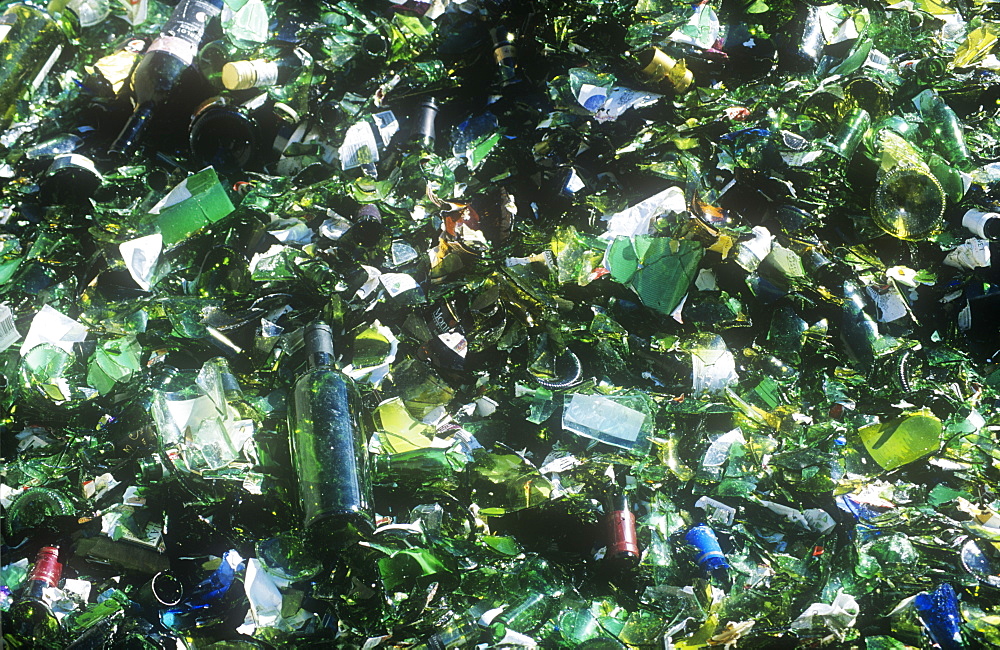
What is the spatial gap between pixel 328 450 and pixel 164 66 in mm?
1270

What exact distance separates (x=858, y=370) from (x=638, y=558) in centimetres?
85

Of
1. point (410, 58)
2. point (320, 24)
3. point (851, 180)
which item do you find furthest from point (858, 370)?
point (320, 24)

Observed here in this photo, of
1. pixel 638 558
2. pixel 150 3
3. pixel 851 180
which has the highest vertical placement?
pixel 150 3

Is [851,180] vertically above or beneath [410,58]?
beneath

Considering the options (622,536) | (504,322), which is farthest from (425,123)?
(622,536)

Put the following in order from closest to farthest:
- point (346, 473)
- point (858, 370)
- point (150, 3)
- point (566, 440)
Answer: point (346, 473) → point (566, 440) → point (858, 370) → point (150, 3)

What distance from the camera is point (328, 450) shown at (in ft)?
5.52

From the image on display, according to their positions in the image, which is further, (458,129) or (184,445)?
(458,129)

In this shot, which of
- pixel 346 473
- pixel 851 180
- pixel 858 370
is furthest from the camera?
pixel 851 180

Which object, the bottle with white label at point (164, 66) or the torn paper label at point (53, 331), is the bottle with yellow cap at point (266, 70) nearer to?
the bottle with white label at point (164, 66)

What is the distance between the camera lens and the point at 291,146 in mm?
2227

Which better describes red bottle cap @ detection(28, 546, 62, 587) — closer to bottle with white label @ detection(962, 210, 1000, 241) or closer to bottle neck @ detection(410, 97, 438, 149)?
bottle neck @ detection(410, 97, 438, 149)

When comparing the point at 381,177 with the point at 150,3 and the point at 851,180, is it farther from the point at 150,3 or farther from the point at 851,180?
the point at 851,180

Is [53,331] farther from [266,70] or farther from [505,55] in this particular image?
[505,55]
